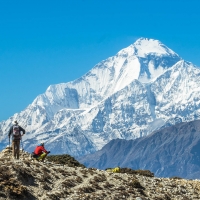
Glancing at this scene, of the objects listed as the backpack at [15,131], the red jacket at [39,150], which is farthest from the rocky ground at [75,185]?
the red jacket at [39,150]

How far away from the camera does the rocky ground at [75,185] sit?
137 ft

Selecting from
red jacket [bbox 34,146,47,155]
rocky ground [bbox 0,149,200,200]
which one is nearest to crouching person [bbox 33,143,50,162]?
red jacket [bbox 34,146,47,155]

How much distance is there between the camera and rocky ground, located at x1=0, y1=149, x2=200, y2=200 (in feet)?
137

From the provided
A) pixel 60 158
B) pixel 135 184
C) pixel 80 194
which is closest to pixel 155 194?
pixel 135 184

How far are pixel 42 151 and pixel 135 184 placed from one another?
9.13 meters

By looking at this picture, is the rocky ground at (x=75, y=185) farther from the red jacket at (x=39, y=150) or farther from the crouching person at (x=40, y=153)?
the red jacket at (x=39, y=150)

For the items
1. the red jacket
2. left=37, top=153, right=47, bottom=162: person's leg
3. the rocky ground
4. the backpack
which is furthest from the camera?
the red jacket

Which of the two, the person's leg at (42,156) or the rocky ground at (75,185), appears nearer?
the rocky ground at (75,185)

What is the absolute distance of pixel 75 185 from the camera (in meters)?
46.7

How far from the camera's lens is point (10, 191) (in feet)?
130

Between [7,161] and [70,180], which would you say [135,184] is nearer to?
[70,180]

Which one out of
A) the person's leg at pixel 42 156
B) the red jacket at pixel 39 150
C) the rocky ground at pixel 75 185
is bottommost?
the rocky ground at pixel 75 185

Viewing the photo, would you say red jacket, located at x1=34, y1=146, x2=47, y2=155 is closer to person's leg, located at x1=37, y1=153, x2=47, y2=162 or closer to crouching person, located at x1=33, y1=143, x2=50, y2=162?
crouching person, located at x1=33, y1=143, x2=50, y2=162

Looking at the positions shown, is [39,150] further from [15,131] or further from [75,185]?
[75,185]
